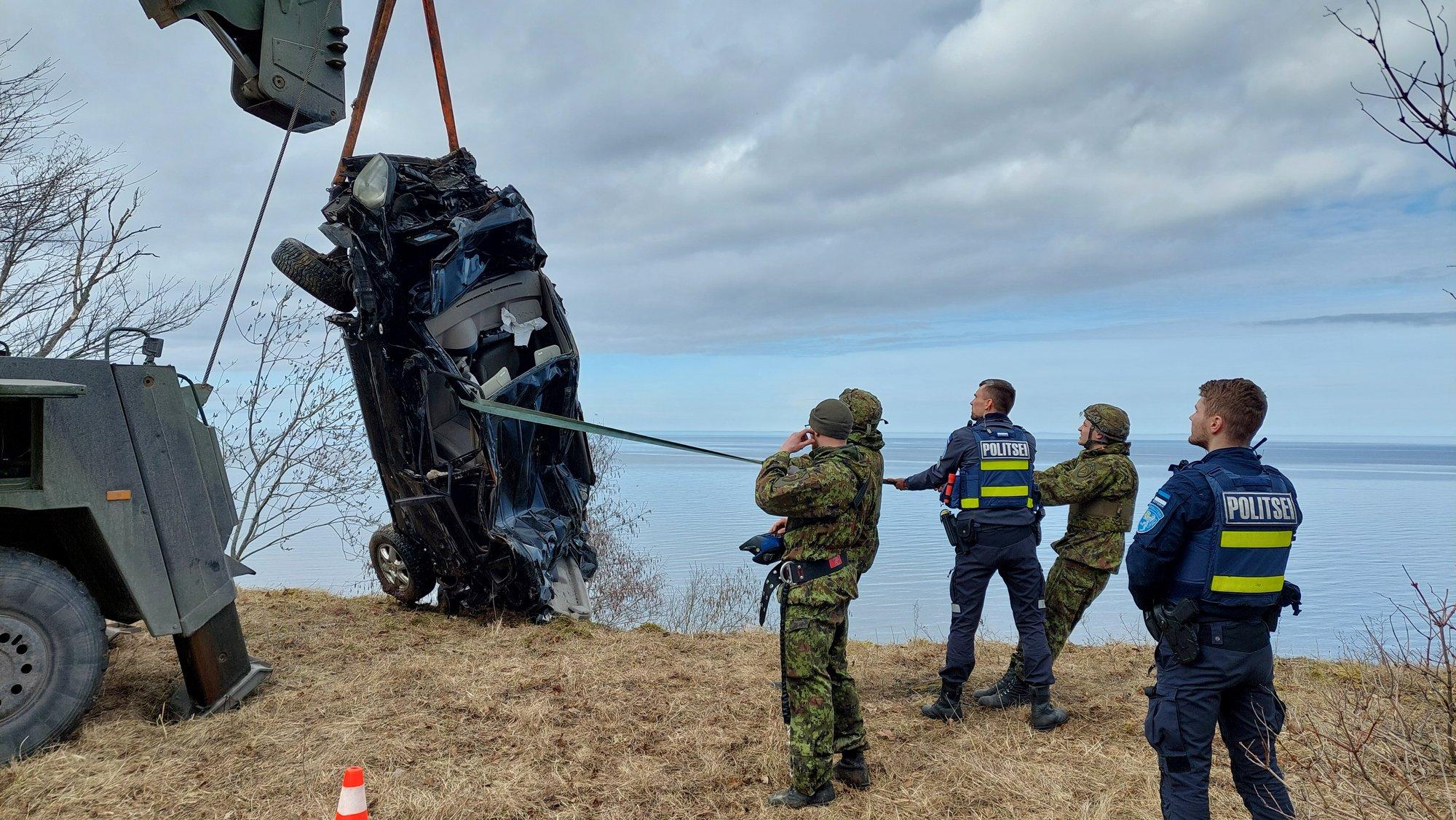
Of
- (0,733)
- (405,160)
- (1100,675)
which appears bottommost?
(1100,675)

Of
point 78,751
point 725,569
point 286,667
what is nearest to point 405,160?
point 286,667

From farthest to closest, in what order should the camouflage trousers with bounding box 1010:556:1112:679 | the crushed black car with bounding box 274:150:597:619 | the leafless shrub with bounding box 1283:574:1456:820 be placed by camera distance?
the crushed black car with bounding box 274:150:597:619, the camouflage trousers with bounding box 1010:556:1112:679, the leafless shrub with bounding box 1283:574:1456:820

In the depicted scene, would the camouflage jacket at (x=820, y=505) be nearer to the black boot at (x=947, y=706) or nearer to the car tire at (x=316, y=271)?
the black boot at (x=947, y=706)

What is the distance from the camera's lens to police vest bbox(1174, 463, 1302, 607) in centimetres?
337

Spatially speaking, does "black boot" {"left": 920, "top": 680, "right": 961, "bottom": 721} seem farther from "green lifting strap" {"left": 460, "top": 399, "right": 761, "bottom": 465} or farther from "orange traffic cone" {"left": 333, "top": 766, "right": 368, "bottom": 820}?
"orange traffic cone" {"left": 333, "top": 766, "right": 368, "bottom": 820}

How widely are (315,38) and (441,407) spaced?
2896mm

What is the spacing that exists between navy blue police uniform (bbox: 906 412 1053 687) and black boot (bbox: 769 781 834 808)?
1667 mm

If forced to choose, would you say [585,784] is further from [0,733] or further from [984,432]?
[984,432]

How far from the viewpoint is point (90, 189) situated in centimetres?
993

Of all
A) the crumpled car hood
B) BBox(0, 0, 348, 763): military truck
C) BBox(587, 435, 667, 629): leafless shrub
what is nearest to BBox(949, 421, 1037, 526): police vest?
the crumpled car hood

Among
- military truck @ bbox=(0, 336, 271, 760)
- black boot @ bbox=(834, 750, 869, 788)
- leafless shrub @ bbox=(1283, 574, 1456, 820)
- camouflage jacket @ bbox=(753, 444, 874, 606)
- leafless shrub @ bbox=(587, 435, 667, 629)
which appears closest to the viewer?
leafless shrub @ bbox=(1283, 574, 1456, 820)

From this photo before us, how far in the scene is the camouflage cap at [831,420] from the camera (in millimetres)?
4402

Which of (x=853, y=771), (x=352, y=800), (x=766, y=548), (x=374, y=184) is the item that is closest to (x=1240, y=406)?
(x=766, y=548)

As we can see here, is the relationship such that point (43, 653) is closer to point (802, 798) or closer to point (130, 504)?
point (130, 504)
